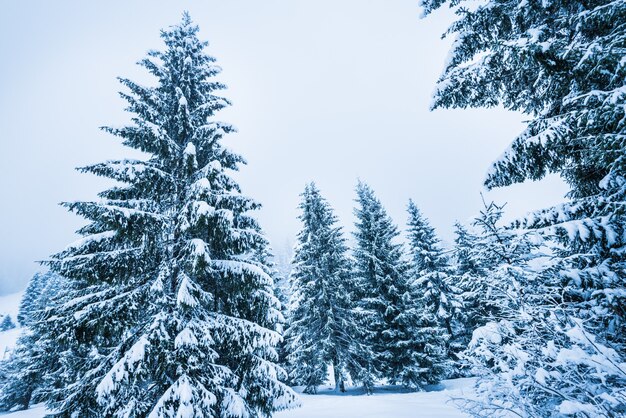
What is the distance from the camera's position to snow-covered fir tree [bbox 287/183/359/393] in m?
18.5

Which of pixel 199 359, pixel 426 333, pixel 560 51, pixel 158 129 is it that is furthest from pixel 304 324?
pixel 560 51

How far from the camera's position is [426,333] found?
60.4ft

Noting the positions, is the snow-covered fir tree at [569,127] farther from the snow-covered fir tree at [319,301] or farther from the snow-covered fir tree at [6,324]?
the snow-covered fir tree at [6,324]

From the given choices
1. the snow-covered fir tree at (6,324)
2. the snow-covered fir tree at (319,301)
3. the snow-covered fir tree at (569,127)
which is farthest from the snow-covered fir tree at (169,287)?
the snow-covered fir tree at (6,324)

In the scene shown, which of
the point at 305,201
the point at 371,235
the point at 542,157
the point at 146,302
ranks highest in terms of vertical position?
the point at 305,201

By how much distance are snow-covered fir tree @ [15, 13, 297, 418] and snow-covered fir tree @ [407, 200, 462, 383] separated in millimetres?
13650

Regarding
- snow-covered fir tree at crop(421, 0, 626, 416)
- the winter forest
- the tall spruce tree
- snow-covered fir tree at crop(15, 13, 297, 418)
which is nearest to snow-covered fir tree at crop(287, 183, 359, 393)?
the tall spruce tree

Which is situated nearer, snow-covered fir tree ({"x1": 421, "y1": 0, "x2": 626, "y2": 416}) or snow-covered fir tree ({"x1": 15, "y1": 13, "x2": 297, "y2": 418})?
snow-covered fir tree ({"x1": 421, "y1": 0, "x2": 626, "y2": 416})

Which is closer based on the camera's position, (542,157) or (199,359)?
(542,157)

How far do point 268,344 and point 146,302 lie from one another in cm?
338

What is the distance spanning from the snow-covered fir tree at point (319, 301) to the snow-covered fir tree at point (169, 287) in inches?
406

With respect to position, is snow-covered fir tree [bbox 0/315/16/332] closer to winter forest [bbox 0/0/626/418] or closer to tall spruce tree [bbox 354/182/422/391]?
Answer: winter forest [bbox 0/0/626/418]

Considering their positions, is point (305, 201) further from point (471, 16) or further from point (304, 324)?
point (471, 16)

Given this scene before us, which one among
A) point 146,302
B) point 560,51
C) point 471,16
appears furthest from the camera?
point 146,302
